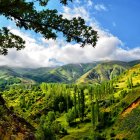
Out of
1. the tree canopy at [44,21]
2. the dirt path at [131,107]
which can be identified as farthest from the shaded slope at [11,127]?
the dirt path at [131,107]

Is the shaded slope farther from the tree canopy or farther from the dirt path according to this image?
the dirt path

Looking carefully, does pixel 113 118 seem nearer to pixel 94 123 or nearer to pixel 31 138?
pixel 94 123

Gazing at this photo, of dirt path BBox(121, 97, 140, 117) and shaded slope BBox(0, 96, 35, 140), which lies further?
dirt path BBox(121, 97, 140, 117)

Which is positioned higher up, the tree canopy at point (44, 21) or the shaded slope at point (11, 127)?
the tree canopy at point (44, 21)

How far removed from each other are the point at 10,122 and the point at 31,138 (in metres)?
1.64

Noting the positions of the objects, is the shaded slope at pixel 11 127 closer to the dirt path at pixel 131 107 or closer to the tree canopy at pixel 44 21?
the tree canopy at pixel 44 21

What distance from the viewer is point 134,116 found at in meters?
176

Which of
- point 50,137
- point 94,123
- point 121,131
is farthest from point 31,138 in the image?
point 94,123

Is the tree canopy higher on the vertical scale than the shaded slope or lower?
higher

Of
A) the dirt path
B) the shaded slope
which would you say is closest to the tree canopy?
the shaded slope

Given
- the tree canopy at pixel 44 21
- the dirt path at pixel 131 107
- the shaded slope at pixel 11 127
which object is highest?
the tree canopy at pixel 44 21

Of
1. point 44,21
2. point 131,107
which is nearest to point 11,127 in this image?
point 44,21

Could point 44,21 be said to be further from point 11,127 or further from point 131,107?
point 131,107

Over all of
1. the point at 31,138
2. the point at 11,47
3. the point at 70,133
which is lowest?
the point at 70,133
